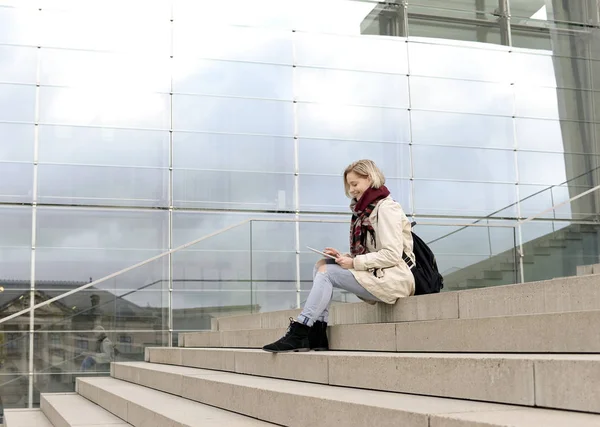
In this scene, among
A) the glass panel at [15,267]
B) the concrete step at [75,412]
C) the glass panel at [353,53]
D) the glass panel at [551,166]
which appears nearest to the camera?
the concrete step at [75,412]

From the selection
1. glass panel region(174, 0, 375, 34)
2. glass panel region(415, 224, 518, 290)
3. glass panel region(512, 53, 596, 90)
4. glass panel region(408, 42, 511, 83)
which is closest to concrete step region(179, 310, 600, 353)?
glass panel region(415, 224, 518, 290)

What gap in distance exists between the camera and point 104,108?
1267cm

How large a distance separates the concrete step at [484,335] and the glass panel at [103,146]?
8201 millimetres

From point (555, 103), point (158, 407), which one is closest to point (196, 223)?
point (555, 103)

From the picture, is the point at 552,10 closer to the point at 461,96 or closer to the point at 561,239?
the point at 461,96

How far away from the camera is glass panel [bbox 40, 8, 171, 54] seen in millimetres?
12656

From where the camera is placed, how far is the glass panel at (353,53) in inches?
539

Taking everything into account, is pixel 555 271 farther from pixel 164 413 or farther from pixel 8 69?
pixel 8 69

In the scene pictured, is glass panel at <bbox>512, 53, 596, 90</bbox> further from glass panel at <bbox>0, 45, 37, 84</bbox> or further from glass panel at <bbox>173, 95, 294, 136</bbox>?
glass panel at <bbox>0, 45, 37, 84</bbox>

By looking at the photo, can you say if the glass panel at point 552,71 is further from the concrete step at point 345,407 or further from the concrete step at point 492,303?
the concrete step at point 345,407

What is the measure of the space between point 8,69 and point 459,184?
7162mm

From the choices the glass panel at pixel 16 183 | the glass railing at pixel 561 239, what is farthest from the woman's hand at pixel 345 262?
the glass panel at pixel 16 183

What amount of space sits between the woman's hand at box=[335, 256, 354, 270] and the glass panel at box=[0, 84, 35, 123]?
28.8 ft

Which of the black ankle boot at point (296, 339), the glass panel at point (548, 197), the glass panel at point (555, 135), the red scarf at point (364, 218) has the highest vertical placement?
the glass panel at point (555, 135)
